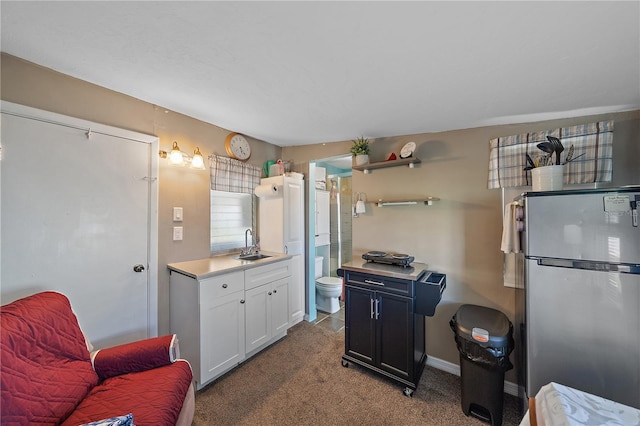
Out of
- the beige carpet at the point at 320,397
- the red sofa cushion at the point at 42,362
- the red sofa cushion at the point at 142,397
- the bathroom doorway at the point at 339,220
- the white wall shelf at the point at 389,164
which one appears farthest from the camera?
the bathroom doorway at the point at 339,220

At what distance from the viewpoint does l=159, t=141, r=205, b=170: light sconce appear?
2096 mm

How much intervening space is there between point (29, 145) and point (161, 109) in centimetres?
90

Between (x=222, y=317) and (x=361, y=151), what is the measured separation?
2.14 metres

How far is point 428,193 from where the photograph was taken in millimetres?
2354

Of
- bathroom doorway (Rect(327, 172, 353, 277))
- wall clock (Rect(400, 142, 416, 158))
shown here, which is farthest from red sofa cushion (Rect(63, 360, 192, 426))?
bathroom doorway (Rect(327, 172, 353, 277))

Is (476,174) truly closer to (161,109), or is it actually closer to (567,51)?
(567,51)

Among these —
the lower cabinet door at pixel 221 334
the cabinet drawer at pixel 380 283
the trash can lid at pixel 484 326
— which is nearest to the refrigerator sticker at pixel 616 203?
the trash can lid at pixel 484 326

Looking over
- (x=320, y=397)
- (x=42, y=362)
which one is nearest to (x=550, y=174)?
(x=320, y=397)

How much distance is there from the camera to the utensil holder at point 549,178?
1.54 metres

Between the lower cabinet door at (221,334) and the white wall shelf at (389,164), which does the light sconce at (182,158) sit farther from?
the white wall shelf at (389,164)

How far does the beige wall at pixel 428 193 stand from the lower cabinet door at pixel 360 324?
68cm

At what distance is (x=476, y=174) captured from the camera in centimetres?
213

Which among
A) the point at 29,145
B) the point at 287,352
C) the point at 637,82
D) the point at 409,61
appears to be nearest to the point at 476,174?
the point at 637,82

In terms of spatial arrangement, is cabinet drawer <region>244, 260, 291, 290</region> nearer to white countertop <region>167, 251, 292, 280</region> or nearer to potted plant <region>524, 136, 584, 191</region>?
white countertop <region>167, 251, 292, 280</region>
